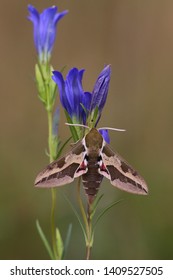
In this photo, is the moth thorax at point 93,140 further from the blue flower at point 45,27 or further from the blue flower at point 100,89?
the blue flower at point 45,27

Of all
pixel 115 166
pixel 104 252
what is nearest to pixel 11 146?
pixel 104 252

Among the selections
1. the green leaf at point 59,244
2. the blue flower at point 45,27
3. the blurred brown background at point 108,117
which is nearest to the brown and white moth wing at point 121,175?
the green leaf at point 59,244

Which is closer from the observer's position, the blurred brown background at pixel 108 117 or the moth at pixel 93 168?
the moth at pixel 93 168

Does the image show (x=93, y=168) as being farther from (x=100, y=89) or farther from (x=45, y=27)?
(x=45, y=27)

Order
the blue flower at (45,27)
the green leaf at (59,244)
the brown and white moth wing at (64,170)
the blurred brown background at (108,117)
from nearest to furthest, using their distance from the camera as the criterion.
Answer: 1. the brown and white moth wing at (64,170)
2. the green leaf at (59,244)
3. the blue flower at (45,27)
4. the blurred brown background at (108,117)

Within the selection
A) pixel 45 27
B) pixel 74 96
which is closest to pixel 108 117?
pixel 45 27

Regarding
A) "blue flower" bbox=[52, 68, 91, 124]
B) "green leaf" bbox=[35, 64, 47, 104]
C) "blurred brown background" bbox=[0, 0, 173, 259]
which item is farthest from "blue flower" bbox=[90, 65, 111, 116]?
"blurred brown background" bbox=[0, 0, 173, 259]

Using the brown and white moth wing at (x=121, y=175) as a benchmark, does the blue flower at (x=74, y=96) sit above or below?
above
